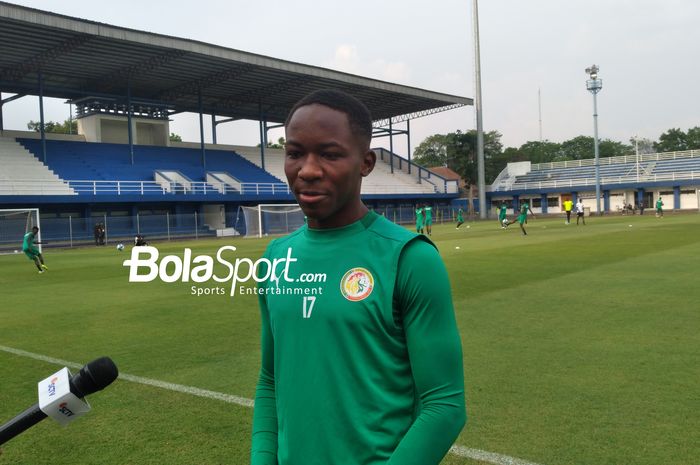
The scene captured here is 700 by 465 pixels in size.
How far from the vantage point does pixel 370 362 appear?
5.32 feet

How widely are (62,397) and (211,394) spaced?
4102mm

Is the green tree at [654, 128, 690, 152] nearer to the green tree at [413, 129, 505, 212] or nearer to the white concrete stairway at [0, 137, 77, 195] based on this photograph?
the green tree at [413, 129, 505, 212]

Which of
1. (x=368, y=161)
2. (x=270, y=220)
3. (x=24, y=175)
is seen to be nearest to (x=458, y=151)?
(x=270, y=220)

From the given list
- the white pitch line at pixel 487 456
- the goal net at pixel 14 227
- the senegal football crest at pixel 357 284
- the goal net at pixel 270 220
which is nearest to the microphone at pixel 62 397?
the senegal football crest at pixel 357 284

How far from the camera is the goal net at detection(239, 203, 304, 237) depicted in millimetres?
40219

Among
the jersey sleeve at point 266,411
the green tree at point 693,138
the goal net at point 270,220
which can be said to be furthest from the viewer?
the green tree at point 693,138

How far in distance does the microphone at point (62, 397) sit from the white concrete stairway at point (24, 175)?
3619cm

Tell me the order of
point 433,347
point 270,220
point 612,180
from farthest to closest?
point 612,180 → point 270,220 → point 433,347

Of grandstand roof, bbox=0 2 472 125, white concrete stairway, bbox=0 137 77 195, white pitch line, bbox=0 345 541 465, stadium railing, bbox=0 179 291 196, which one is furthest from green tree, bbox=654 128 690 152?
white pitch line, bbox=0 345 541 465

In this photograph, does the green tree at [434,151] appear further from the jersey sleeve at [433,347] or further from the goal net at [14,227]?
the jersey sleeve at [433,347]

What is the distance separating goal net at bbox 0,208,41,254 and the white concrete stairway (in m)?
2.35

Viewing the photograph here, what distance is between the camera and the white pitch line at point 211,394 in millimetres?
3784

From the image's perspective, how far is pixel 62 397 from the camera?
54.9 inches

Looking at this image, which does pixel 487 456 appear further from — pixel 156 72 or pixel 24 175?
pixel 156 72
